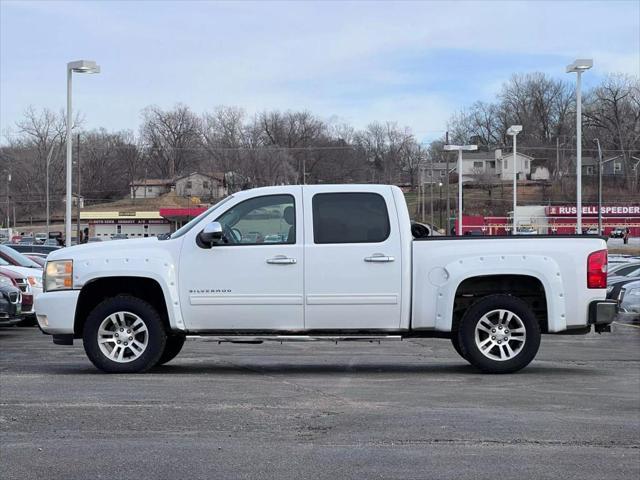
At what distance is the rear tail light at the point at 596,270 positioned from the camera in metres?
8.62

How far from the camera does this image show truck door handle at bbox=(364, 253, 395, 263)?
8.51 metres

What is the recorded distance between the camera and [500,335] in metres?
8.67

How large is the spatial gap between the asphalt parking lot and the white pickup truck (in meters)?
0.47

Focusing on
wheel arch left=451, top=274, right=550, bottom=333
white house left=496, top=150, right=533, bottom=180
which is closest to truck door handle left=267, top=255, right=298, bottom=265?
wheel arch left=451, top=274, right=550, bottom=333

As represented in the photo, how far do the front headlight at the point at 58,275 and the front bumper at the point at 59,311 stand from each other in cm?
9

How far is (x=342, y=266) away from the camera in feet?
28.0

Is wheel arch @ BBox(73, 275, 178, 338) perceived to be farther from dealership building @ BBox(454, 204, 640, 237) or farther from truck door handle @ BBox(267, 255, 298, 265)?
dealership building @ BBox(454, 204, 640, 237)

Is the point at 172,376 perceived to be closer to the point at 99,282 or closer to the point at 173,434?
the point at 99,282

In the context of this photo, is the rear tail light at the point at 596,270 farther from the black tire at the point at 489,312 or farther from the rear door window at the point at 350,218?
the rear door window at the point at 350,218

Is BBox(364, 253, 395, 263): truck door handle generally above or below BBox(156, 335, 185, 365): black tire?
above

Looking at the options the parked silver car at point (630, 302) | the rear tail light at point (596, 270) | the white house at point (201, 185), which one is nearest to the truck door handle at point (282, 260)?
the rear tail light at point (596, 270)

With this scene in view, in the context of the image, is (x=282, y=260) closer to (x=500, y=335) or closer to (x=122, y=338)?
(x=122, y=338)

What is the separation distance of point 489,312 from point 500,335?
0.29 metres

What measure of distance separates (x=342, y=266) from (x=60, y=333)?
125 inches
